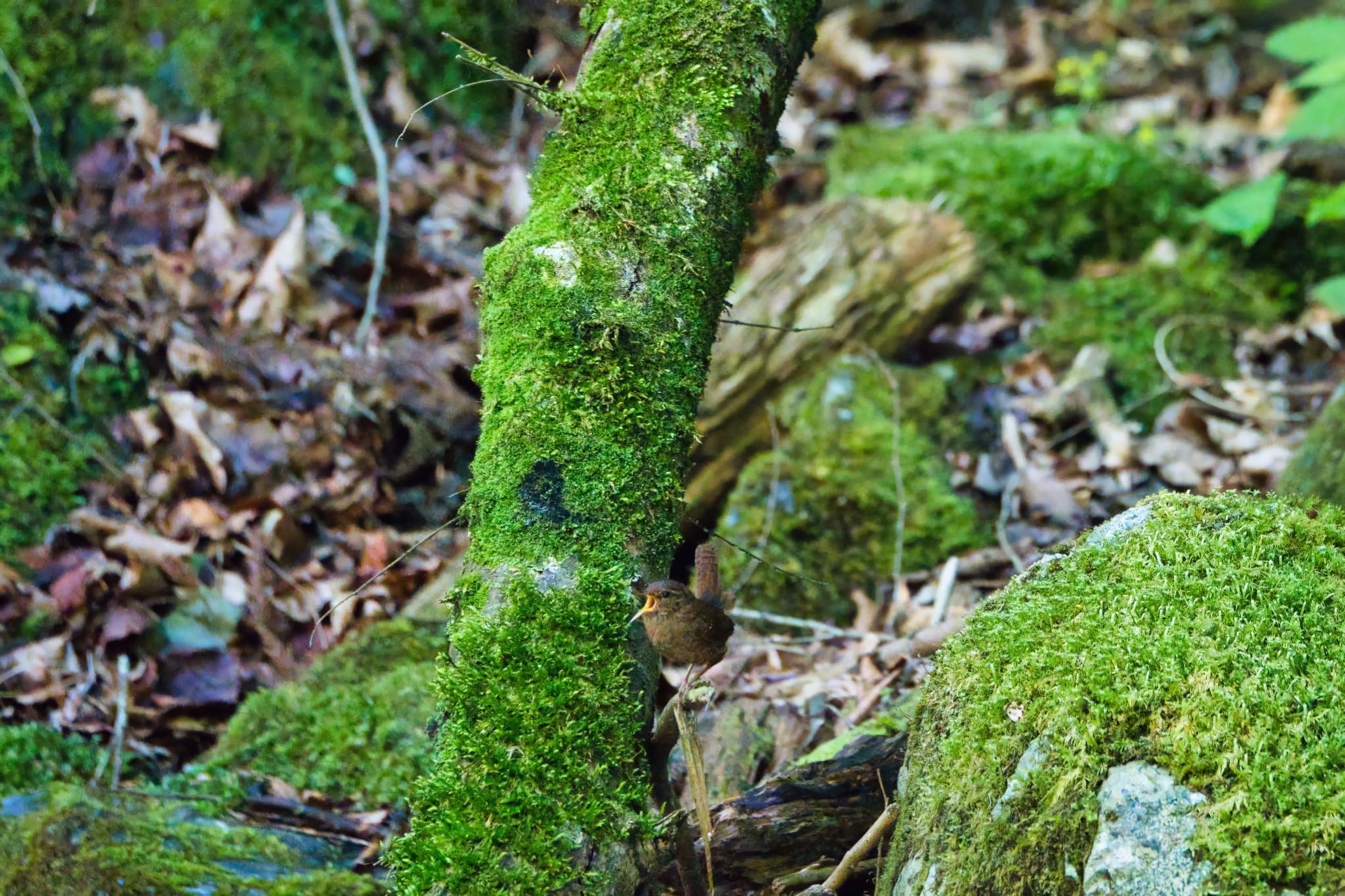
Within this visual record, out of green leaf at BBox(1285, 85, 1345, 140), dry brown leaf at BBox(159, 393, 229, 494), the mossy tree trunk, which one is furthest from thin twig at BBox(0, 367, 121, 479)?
green leaf at BBox(1285, 85, 1345, 140)

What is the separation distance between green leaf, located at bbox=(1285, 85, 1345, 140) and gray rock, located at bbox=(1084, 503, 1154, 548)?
3.66m

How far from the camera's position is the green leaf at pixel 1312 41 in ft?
16.4

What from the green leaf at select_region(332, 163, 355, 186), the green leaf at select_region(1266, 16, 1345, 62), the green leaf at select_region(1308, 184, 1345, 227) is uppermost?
the green leaf at select_region(332, 163, 355, 186)

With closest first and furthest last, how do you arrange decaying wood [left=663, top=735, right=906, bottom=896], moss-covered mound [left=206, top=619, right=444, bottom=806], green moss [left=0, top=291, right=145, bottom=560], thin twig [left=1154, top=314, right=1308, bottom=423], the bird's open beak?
1. the bird's open beak
2. decaying wood [left=663, top=735, right=906, bottom=896]
3. moss-covered mound [left=206, top=619, right=444, bottom=806]
4. green moss [left=0, top=291, right=145, bottom=560]
5. thin twig [left=1154, top=314, right=1308, bottom=423]

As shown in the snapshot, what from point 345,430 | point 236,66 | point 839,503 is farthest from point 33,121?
point 839,503

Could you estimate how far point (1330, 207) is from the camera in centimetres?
496

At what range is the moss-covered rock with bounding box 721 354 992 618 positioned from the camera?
4.16 meters

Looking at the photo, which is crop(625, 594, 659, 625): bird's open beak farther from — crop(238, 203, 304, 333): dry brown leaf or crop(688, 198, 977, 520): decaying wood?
crop(238, 203, 304, 333): dry brown leaf

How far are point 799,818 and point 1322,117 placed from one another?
4359mm

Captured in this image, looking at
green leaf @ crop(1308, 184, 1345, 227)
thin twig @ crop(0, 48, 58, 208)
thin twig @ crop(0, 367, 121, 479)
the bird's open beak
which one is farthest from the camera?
green leaf @ crop(1308, 184, 1345, 227)

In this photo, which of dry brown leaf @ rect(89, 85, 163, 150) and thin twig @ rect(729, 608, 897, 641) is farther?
dry brown leaf @ rect(89, 85, 163, 150)

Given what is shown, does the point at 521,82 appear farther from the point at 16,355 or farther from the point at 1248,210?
the point at 1248,210

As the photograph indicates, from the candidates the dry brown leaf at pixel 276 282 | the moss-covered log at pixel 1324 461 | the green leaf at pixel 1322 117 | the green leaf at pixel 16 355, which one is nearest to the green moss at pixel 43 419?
the green leaf at pixel 16 355

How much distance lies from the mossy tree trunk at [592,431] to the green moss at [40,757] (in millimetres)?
2180
